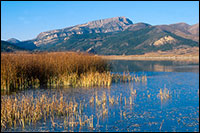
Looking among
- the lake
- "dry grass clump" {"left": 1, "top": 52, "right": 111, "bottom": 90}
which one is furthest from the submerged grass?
the lake

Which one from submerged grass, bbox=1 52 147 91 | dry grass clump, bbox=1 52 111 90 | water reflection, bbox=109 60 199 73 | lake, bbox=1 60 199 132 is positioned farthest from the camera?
water reflection, bbox=109 60 199 73

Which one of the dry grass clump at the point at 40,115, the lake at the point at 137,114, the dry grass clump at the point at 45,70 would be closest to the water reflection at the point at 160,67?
the dry grass clump at the point at 45,70

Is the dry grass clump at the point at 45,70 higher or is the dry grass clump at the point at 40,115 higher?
the dry grass clump at the point at 45,70

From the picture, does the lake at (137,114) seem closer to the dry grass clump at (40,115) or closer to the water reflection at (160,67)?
the dry grass clump at (40,115)

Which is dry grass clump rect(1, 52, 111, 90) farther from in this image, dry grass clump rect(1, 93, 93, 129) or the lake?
dry grass clump rect(1, 93, 93, 129)

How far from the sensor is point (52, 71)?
760 inches

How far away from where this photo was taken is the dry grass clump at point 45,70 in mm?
16641

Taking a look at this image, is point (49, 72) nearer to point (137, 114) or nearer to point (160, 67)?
point (137, 114)

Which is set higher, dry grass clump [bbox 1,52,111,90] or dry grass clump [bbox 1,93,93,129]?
dry grass clump [bbox 1,52,111,90]

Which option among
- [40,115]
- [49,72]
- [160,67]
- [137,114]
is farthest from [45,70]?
[160,67]

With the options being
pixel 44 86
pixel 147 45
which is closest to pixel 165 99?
pixel 44 86

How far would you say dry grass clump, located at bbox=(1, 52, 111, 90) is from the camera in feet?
54.6

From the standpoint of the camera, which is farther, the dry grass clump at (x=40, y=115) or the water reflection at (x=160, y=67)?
the water reflection at (x=160, y=67)

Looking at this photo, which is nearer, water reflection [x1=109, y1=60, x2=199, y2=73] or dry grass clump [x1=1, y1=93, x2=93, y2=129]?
dry grass clump [x1=1, y1=93, x2=93, y2=129]
